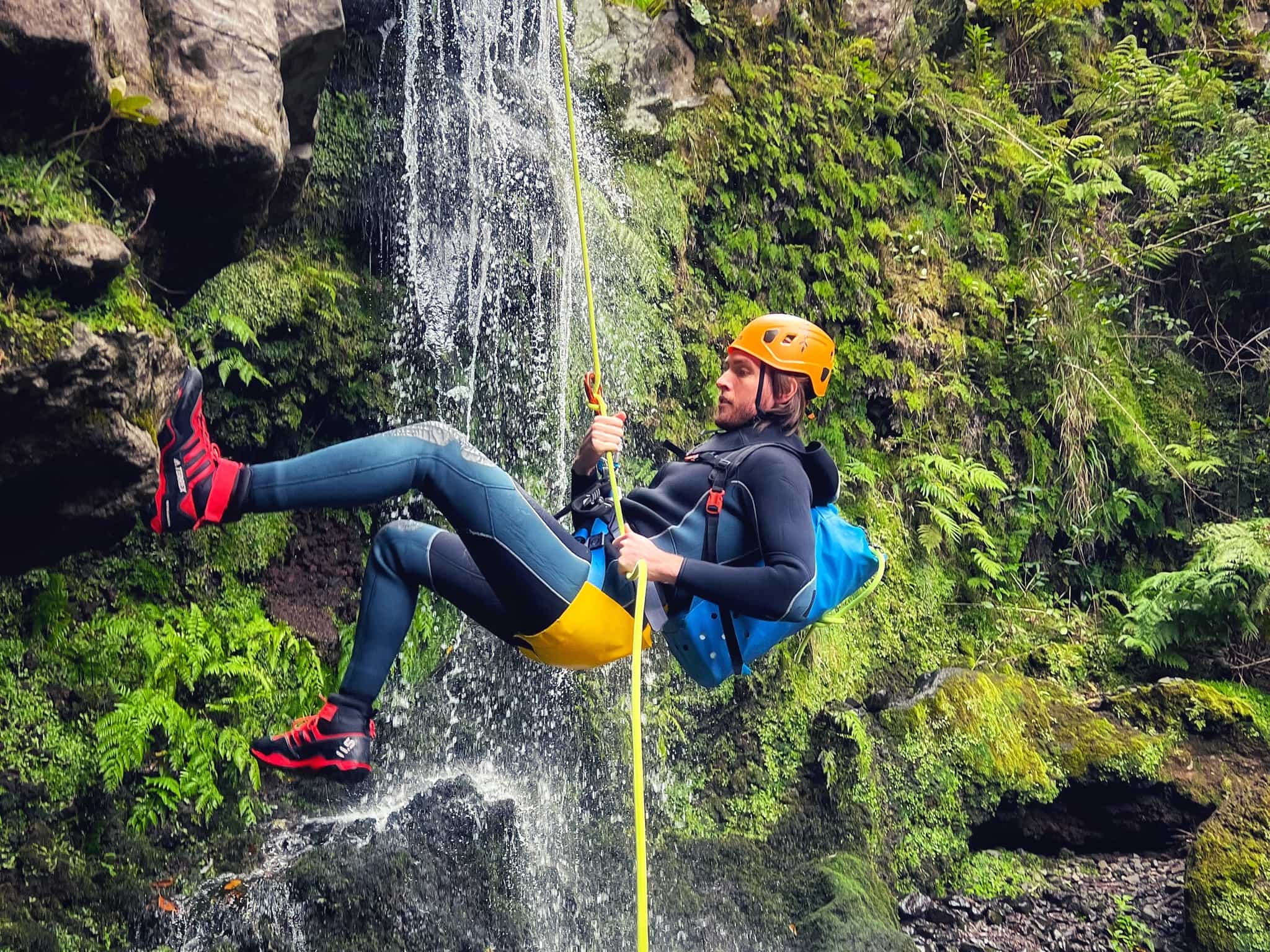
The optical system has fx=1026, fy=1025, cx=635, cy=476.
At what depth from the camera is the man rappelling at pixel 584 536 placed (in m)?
3.37

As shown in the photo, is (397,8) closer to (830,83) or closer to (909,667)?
(830,83)

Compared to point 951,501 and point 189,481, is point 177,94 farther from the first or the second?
point 951,501

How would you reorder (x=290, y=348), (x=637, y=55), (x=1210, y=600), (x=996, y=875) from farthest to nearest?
(x=637, y=55) < (x=1210, y=600) < (x=996, y=875) < (x=290, y=348)

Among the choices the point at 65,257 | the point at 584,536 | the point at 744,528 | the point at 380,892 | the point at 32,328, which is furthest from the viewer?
the point at 380,892

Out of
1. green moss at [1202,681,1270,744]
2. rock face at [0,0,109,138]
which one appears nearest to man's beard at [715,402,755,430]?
rock face at [0,0,109,138]

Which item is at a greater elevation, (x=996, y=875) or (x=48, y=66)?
(x=48, y=66)

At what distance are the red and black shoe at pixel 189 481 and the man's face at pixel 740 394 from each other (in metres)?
1.79

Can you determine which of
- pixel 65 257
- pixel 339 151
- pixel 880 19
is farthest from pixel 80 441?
pixel 880 19

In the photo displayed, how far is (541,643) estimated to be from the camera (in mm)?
3701

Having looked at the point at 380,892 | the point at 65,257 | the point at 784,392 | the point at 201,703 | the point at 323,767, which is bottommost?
the point at 380,892

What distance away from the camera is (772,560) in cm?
348

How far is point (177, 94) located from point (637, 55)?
5.32m

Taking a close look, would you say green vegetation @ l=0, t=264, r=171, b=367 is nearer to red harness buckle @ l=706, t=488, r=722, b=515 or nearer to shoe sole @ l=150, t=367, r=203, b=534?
shoe sole @ l=150, t=367, r=203, b=534

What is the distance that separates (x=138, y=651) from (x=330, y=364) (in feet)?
6.96
